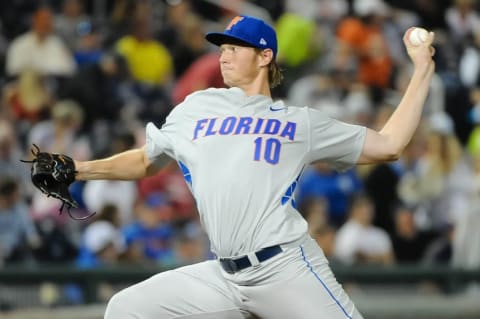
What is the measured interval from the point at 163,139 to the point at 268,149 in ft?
1.76

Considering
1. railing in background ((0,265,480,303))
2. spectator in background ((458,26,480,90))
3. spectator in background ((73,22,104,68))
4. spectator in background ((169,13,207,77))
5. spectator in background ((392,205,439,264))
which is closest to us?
railing in background ((0,265,480,303))

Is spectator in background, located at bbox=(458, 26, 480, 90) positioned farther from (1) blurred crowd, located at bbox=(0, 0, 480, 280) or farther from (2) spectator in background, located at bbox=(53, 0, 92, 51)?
(2) spectator in background, located at bbox=(53, 0, 92, 51)

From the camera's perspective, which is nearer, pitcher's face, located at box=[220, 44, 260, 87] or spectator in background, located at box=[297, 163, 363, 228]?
pitcher's face, located at box=[220, 44, 260, 87]

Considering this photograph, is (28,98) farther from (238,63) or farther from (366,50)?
(238,63)

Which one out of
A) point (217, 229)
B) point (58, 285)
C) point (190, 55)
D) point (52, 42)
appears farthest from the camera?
point (190, 55)

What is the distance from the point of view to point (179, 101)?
13.5 m

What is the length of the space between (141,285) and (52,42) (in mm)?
7404

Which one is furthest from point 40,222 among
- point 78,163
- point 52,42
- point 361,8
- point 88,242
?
point 361,8

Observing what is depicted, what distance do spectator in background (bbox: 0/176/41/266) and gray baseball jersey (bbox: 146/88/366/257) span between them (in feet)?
16.5

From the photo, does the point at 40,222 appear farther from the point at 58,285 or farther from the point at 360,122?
the point at 360,122

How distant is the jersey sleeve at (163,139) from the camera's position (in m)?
6.17

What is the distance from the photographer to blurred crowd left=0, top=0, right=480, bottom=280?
11.6 meters

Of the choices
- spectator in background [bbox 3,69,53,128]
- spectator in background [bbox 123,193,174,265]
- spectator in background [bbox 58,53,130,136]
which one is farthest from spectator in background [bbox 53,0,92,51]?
→ spectator in background [bbox 123,193,174,265]

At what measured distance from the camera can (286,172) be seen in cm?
598
